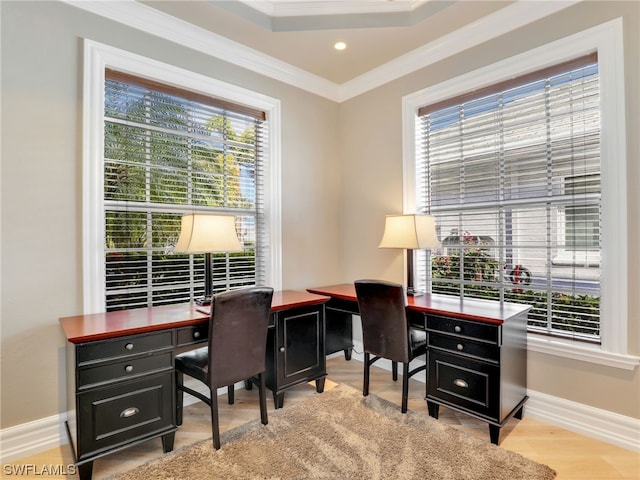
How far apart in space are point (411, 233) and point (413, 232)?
18 mm

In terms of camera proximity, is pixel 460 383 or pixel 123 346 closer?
pixel 123 346

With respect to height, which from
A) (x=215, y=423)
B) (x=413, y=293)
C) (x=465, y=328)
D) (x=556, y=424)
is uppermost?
(x=413, y=293)

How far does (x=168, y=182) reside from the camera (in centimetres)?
267

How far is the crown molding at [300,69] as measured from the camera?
7.79ft

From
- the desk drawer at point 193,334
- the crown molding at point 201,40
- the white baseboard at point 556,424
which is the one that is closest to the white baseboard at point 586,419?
the white baseboard at point 556,424

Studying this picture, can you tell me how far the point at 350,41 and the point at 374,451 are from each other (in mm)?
2957

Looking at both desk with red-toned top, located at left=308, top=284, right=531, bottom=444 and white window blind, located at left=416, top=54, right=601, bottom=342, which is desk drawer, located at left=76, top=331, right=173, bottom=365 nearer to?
desk with red-toned top, located at left=308, top=284, right=531, bottom=444

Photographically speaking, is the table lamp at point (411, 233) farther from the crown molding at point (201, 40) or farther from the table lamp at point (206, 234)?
the crown molding at point (201, 40)

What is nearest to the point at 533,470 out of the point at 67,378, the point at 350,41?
the point at 67,378

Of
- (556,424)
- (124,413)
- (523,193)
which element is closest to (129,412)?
(124,413)

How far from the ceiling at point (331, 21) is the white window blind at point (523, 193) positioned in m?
0.55

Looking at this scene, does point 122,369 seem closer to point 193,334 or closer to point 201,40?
point 193,334

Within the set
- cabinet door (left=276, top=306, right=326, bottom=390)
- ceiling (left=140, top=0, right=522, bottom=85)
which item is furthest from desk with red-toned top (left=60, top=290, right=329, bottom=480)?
ceiling (left=140, top=0, right=522, bottom=85)

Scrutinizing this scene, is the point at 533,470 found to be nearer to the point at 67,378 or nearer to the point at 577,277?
the point at 577,277
